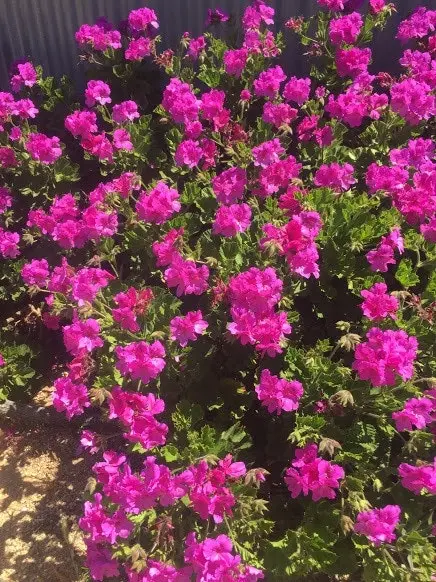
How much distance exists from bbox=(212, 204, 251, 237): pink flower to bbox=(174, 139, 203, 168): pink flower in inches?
26.5

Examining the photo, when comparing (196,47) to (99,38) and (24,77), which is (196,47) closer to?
(99,38)

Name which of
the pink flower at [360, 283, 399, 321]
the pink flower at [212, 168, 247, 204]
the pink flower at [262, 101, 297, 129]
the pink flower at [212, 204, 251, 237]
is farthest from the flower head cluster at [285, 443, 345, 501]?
the pink flower at [262, 101, 297, 129]

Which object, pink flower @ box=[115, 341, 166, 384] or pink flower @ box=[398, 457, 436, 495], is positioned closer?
pink flower @ box=[398, 457, 436, 495]

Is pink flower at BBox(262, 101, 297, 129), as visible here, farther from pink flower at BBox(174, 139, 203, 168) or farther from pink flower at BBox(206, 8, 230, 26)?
pink flower at BBox(206, 8, 230, 26)

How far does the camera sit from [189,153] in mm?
3168

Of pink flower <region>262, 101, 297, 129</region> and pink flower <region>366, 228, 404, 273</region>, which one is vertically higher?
pink flower <region>262, 101, 297, 129</region>

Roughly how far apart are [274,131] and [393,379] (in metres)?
2.05

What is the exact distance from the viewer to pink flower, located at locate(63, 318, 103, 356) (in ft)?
7.47

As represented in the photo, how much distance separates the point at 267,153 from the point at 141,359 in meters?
1.33

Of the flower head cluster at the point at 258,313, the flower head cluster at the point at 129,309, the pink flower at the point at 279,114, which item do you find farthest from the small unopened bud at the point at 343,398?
the pink flower at the point at 279,114

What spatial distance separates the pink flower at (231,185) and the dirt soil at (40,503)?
1.48 meters

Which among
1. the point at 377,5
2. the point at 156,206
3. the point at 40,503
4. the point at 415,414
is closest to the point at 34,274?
the point at 156,206

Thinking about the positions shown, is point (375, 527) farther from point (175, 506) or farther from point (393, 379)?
point (175, 506)

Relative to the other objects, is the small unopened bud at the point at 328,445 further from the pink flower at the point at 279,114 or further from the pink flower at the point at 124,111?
the pink flower at the point at 124,111
